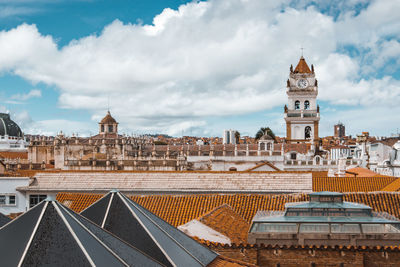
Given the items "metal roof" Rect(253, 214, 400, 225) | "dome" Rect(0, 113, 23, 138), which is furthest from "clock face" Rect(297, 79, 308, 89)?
"dome" Rect(0, 113, 23, 138)

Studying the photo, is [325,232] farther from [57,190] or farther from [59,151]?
[59,151]

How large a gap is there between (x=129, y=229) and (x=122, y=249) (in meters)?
1.19

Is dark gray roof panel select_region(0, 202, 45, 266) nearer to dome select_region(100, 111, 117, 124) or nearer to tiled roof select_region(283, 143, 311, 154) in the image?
tiled roof select_region(283, 143, 311, 154)

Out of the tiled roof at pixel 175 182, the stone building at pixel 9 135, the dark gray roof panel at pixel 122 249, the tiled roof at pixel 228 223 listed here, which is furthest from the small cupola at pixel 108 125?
the dark gray roof panel at pixel 122 249

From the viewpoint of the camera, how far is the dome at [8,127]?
10488 cm

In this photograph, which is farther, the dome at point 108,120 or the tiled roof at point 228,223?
the dome at point 108,120

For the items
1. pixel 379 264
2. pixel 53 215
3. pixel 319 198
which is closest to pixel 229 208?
pixel 319 198

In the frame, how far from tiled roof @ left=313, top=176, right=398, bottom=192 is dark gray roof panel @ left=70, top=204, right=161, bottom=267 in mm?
17622

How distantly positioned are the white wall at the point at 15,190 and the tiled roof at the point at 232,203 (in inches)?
231

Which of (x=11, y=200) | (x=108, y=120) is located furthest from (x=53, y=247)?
(x=108, y=120)

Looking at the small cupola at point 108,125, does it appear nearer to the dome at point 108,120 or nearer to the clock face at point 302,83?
the dome at point 108,120

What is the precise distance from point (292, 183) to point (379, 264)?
12.8 metres

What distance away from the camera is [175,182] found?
967 inches

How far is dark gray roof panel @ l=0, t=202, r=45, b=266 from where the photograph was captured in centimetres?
603
